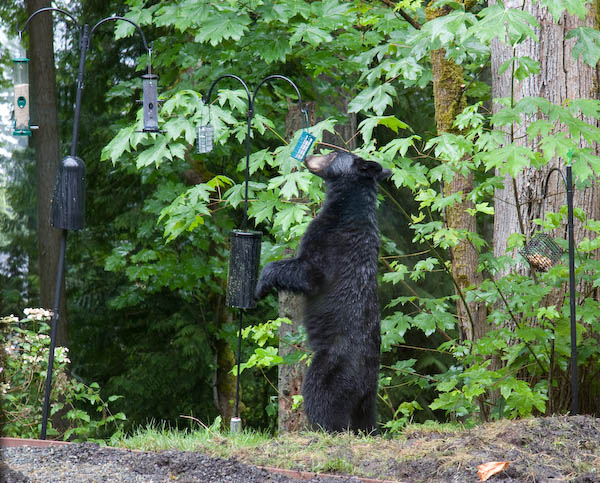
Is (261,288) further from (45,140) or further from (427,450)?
(45,140)

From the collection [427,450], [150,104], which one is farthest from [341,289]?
[150,104]

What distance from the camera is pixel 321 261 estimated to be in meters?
4.69

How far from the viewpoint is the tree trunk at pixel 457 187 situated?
22.0ft

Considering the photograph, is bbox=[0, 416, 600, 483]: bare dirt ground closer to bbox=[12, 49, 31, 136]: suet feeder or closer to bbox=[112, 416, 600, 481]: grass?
bbox=[112, 416, 600, 481]: grass

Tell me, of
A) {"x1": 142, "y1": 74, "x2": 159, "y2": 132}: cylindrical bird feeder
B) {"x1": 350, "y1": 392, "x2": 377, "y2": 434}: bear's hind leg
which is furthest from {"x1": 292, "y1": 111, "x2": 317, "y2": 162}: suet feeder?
{"x1": 350, "y1": 392, "x2": 377, "y2": 434}: bear's hind leg

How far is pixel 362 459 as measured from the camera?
12.0 feet

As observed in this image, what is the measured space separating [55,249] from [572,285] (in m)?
6.99

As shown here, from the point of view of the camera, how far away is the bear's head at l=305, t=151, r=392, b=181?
475cm

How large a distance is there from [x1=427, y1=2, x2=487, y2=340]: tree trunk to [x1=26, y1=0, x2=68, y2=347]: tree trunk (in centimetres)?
521

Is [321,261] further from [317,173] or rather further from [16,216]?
[16,216]

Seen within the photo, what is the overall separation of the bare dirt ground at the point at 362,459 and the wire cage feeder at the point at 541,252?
991 millimetres

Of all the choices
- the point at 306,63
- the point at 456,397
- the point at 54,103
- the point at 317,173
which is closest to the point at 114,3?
the point at 54,103

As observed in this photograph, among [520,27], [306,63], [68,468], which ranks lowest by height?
[68,468]

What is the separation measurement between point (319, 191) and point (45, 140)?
5.22 meters
